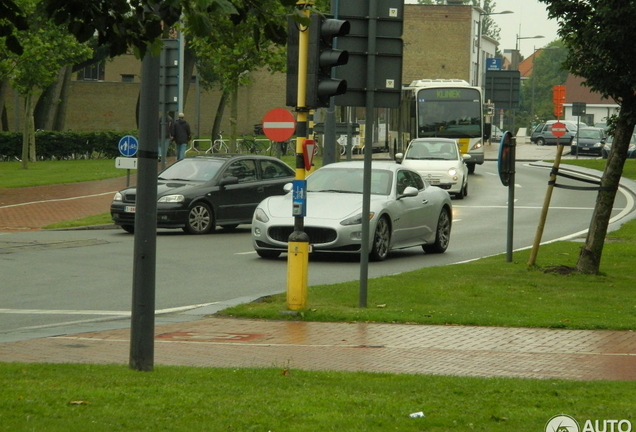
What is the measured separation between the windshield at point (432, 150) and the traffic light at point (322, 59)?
22.3m

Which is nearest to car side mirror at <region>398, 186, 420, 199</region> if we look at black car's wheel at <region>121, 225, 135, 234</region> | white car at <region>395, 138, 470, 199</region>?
black car's wheel at <region>121, 225, 135, 234</region>

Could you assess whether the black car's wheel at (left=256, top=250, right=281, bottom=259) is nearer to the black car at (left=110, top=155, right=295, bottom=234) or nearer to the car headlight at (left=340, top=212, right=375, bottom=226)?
the car headlight at (left=340, top=212, right=375, bottom=226)

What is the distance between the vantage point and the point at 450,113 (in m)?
43.5

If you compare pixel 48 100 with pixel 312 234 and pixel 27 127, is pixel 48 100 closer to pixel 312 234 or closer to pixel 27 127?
pixel 27 127

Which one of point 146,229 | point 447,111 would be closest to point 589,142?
point 447,111

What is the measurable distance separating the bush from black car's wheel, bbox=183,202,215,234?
26.1 m

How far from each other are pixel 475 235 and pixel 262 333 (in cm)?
1255

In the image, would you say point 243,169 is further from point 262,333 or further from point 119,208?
point 262,333

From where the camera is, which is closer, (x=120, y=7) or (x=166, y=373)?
(x=120, y=7)

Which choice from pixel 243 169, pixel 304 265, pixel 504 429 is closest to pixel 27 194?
pixel 243 169

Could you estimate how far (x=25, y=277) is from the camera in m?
15.0

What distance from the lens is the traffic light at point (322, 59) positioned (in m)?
11.2

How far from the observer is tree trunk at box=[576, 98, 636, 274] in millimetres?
14297

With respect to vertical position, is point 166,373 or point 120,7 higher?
point 120,7
